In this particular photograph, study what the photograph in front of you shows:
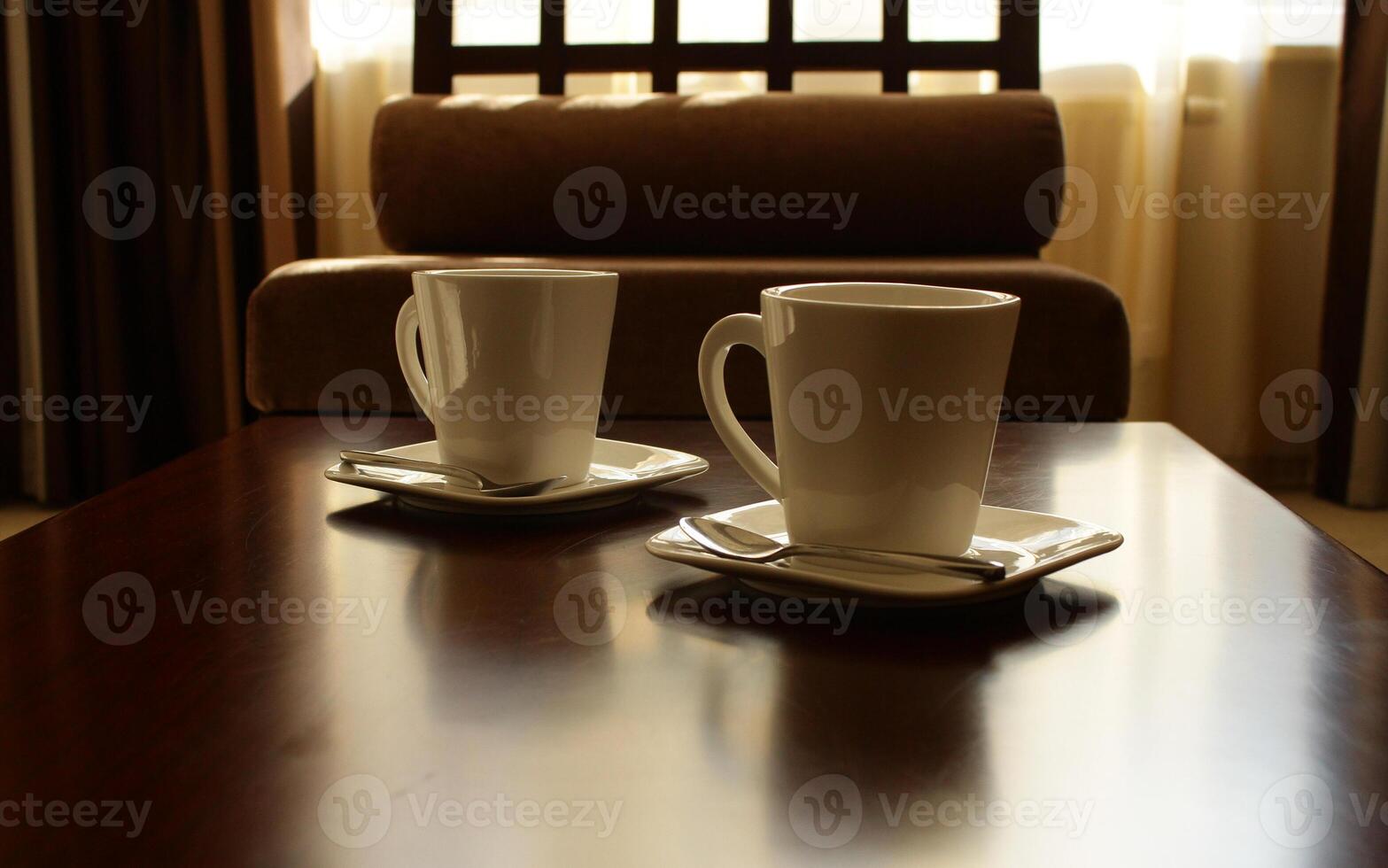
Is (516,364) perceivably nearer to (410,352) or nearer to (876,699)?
(410,352)

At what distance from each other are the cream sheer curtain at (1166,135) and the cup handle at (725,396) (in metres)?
1.90

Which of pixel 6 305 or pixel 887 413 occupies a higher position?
pixel 887 413

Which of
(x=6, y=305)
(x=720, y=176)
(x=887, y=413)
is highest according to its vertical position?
(x=720, y=176)

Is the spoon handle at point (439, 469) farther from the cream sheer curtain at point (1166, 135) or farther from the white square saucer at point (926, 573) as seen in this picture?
the cream sheer curtain at point (1166, 135)

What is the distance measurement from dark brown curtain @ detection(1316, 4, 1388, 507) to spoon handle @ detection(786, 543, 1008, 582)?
2.18 m

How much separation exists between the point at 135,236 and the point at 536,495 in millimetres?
2060

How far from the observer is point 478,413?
0.53m

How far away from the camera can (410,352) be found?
60 cm

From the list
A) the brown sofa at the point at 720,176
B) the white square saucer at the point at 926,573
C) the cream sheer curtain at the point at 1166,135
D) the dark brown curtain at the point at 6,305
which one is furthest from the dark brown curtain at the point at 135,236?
the white square saucer at the point at 926,573

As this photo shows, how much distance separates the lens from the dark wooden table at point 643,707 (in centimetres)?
24

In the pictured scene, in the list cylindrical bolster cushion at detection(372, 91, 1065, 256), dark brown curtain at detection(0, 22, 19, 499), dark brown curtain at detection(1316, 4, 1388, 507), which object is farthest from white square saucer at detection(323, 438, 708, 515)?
dark brown curtain at detection(1316, 4, 1388, 507)

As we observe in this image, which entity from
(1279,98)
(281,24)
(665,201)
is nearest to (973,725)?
(665,201)

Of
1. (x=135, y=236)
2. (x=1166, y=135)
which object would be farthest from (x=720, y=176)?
(x=135, y=236)

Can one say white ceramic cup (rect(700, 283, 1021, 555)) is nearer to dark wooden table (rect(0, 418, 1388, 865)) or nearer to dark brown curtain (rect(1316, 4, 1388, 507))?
dark wooden table (rect(0, 418, 1388, 865))
